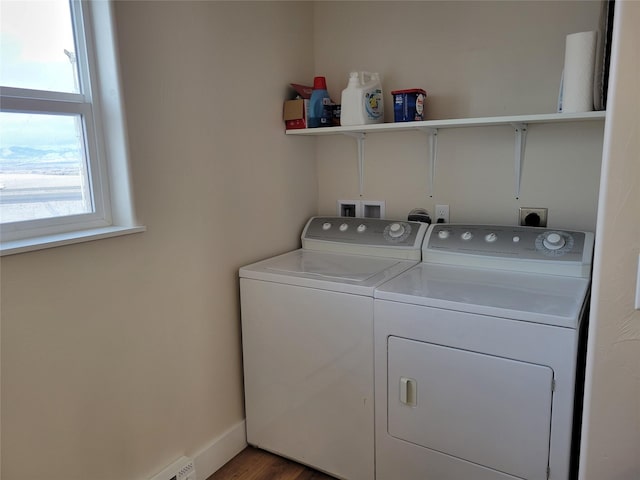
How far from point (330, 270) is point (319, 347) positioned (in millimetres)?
325

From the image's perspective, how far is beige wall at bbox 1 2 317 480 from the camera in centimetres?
139

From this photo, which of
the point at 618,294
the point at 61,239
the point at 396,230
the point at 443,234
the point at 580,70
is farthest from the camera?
the point at 396,230

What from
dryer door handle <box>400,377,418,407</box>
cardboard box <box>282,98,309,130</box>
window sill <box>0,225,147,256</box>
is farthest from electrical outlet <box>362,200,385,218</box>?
window sill <box>0,225,147,256</box>

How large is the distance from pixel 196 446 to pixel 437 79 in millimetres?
1956

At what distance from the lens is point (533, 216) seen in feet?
6.64

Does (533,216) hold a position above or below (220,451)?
above

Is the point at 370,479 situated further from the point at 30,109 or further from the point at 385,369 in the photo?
the point at 30,109

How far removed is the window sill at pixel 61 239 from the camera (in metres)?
1.29

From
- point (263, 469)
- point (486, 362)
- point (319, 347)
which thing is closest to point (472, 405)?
point (486, 362)

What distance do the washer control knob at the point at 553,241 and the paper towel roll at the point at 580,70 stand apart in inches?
18.9

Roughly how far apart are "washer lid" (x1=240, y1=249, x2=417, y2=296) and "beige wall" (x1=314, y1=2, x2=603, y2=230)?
15.7 inches

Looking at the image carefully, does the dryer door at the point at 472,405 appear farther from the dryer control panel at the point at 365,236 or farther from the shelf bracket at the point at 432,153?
the shelf bracket at the point at 432,153

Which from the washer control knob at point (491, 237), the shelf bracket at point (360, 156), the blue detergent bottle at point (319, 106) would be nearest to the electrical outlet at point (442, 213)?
the washer control knob at point (491, 237)

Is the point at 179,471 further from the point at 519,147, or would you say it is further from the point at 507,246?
the point at 519,147
